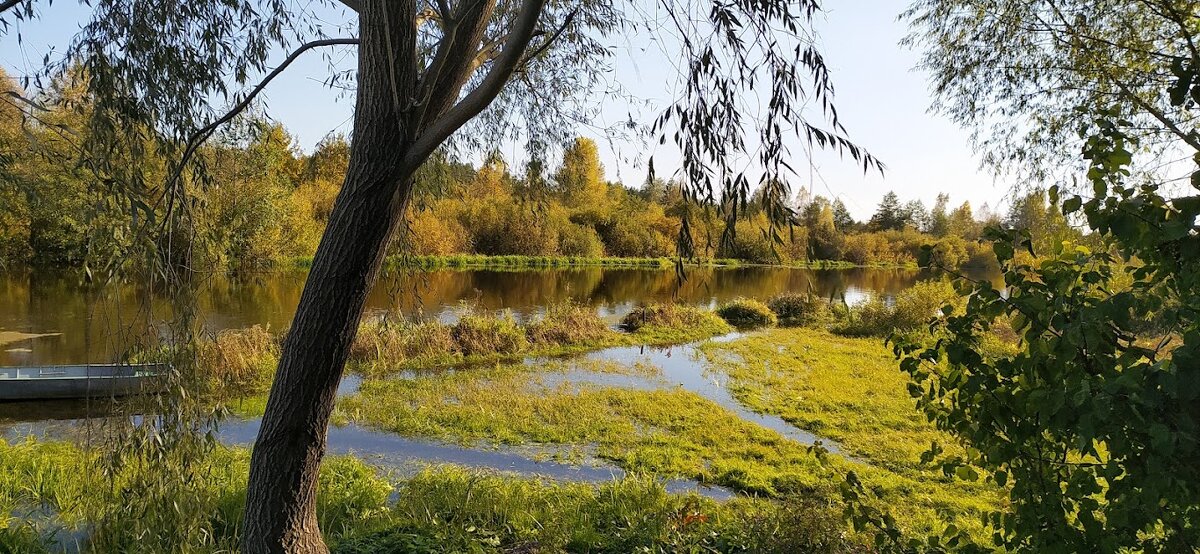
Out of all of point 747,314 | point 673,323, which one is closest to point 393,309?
point 673,323

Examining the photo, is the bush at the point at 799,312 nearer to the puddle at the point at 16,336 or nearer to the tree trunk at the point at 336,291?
the puddle at the point at 16,336

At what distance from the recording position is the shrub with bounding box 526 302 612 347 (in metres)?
13.2

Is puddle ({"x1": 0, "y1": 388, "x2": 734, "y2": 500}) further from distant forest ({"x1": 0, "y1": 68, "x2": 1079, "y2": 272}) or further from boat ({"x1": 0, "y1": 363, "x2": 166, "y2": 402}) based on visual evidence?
distant forest ({"x1": 0, "y1": 68, "x2": 1079, "y2": 272})

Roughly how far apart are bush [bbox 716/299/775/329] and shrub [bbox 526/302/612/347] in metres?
4.72

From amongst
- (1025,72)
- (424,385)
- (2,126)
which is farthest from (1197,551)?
(2,126)

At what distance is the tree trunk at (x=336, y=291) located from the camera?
2123 mm

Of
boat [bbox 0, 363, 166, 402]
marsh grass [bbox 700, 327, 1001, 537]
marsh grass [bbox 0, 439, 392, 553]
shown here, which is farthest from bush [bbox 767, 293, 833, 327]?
boat [bbox 0, 363, 166, 402]

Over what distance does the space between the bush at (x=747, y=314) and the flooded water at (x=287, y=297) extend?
977mm

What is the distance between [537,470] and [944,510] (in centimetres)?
359

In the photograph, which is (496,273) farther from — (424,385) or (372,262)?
(372,262)

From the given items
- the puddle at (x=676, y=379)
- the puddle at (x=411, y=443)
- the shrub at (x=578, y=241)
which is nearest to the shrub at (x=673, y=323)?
the puddle at (x=676, y=379)

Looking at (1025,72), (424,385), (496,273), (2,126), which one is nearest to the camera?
(1025,72)

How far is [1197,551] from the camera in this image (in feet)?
4.61

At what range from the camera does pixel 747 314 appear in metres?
18.4
